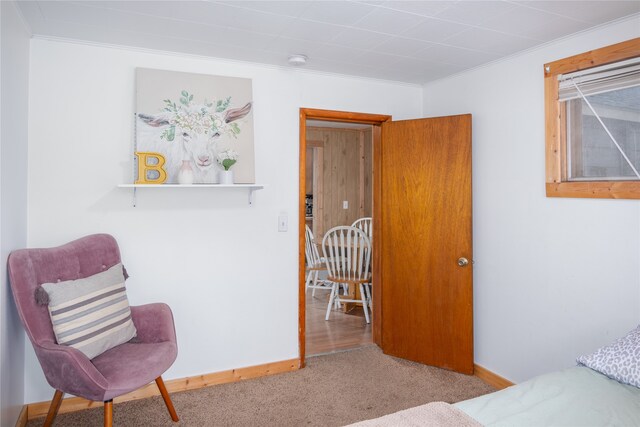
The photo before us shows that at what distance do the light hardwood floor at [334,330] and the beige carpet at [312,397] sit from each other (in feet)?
1.15

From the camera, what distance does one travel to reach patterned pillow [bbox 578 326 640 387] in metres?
1.68

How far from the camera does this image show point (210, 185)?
276 centimetres

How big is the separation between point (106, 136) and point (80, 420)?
5.55 ft

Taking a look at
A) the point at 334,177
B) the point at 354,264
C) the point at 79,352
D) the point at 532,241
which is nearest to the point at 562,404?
the point at 532,241

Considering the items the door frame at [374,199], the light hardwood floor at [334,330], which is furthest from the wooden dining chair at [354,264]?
the door frame at [374,199]

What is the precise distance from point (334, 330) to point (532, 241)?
211 cm

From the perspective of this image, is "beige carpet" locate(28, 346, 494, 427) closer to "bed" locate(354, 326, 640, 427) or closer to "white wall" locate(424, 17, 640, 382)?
"white wall" locate(424, 17, 640, 382)

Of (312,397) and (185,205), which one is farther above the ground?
(185,205)

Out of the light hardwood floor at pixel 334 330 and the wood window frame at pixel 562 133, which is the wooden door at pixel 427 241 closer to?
the light hardwood floor at pixel 334 330

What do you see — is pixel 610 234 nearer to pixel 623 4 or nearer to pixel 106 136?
pixel 623 4

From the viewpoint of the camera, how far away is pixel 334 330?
13.8 feet

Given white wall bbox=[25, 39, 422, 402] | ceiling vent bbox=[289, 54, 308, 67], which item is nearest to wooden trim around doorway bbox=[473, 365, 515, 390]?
white wall bbox=[25, 39, 422, 402]

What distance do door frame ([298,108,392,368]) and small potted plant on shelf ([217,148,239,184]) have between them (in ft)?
1.91

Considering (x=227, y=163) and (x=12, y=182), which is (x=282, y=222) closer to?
(x=227, y=163)
